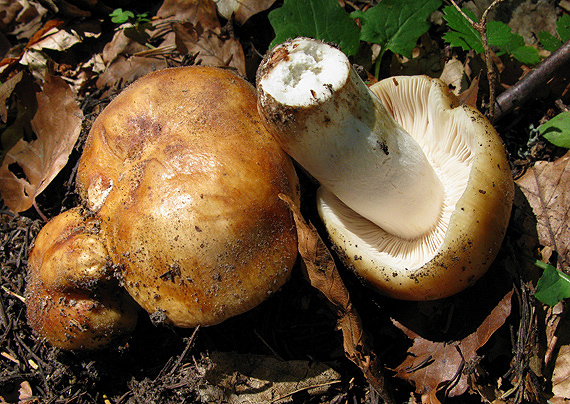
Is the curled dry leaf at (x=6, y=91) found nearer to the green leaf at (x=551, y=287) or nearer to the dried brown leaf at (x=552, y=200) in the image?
the dried brown leaf at (x=552, y=200)

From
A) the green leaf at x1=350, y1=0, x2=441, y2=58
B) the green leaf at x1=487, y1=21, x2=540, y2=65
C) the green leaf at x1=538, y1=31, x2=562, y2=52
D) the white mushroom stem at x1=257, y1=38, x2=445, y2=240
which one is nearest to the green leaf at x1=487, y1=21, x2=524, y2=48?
the green leaf at x1=487, y1=21, x2=540, y2=65

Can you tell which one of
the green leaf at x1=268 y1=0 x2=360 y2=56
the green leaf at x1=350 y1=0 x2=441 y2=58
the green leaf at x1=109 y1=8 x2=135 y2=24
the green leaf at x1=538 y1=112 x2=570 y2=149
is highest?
the green leaf at x1=109 y1=8 x2=135 y2=24

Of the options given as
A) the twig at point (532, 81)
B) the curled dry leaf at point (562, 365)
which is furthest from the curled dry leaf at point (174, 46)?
the curled dry leaf at point (562, 365)

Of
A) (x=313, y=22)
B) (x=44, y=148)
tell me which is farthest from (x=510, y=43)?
(x=44, y=148)

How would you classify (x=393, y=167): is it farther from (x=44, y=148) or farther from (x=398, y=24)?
(x=44, y=148)

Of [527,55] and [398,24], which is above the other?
[398,24]

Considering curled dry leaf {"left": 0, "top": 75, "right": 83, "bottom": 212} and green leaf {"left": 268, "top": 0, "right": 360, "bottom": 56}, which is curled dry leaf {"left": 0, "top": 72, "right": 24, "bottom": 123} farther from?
green leaf {"left": 268, "top": 0, "right": 360, "bottom": 56}
